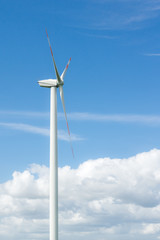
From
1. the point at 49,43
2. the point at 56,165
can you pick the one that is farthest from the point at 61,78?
the point at 56,165

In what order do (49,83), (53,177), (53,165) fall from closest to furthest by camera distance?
(53,177) < (53,165) < (49,83)

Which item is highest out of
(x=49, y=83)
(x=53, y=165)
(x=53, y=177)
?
(x=49, y=83)

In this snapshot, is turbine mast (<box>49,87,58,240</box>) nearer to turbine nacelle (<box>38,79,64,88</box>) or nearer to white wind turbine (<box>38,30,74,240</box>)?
white wind turbine (<box>38,30,74,240</box>)

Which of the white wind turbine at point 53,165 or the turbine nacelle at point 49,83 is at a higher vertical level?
the turbine nacelle at point 49,83

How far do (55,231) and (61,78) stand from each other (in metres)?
20.7

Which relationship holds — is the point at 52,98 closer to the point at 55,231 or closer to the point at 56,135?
the point at 56,135

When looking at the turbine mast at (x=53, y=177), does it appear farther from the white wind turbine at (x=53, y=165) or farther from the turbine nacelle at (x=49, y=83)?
the turbine nacelle at (x=49, y=83)

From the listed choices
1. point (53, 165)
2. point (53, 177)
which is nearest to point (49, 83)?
point (53, 165)

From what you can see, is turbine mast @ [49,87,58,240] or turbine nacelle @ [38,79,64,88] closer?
turbine mast @ [49,87,58,240]

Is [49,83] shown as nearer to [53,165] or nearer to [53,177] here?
[53,165]

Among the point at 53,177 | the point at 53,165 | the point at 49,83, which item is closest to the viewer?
the point at 53,177

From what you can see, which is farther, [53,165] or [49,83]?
[49,83]

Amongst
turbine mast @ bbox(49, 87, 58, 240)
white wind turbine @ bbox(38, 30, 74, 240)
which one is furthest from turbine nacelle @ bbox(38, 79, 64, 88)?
turbine mast @ bbox(49, 87, 58, 240)

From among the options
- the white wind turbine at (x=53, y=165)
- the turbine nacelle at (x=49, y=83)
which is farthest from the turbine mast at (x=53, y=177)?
the turbine nacelle at (x=49, y=83)
